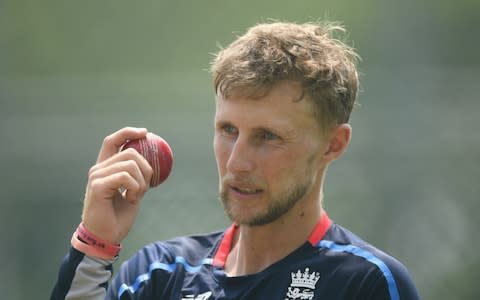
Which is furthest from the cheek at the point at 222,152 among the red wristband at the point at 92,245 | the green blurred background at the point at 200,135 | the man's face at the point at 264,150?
the green blurred background at the point at 200,135

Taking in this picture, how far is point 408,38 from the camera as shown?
6.18m

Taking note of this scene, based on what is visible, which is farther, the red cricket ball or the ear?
the red cricket ball

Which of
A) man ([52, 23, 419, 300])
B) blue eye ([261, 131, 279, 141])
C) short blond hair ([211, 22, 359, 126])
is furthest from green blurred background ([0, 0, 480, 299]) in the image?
blue eye ([261, 131, 279, 141])

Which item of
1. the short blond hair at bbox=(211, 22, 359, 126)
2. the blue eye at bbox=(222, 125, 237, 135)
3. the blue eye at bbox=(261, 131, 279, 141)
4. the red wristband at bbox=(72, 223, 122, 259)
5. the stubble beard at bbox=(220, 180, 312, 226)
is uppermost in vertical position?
the short blond hair at bbox=(211, 22, 359, 126)

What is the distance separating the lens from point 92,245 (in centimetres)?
298

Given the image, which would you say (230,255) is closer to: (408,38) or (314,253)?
(314,253)

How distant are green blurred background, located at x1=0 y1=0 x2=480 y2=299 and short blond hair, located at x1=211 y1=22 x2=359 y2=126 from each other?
2835 mm

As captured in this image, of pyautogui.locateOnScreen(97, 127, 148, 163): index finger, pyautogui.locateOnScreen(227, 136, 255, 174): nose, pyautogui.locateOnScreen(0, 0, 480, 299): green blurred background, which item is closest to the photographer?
pyautogui.locateOnScreen(227, 136, 255, 174): nose

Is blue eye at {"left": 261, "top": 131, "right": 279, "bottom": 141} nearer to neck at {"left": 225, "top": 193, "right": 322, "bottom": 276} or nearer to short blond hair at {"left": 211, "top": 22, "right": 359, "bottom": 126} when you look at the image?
short blond hair at {"left": 211, "top": 22, "right": 359, "bottom": 126}

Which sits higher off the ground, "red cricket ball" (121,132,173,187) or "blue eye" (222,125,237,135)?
"blue eye" (222,125,237,135)

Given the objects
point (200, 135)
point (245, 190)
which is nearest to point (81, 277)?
point (245, 190)

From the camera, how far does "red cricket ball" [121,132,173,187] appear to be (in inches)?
123

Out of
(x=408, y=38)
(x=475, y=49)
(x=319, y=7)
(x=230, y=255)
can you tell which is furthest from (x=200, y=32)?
(x=230, y=255)

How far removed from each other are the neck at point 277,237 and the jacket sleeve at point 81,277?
1.53 ft
